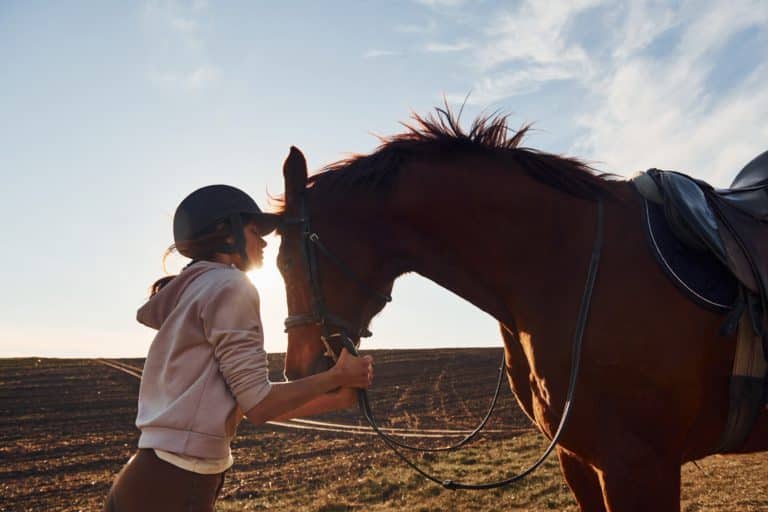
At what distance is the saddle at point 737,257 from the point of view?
8.79 ft

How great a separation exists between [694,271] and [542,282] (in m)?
0.67

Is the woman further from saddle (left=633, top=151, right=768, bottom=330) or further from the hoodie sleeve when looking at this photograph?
saddle (left=633, top=151, right=768, bottom=330)

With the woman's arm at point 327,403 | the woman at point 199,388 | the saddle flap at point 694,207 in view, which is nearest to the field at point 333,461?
the saddle flap at point 694,207

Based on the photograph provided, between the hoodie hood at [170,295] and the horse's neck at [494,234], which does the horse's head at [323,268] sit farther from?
the hoodie hood at [170,295]

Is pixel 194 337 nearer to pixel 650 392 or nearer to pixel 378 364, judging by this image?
pixel 650 392

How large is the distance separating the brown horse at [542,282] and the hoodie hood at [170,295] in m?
0.54

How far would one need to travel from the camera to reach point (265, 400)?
229cm

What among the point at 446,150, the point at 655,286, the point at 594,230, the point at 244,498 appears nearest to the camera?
the point at 655,286

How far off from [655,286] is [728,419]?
2.37 ft

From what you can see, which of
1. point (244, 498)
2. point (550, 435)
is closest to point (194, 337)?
point (550, 435)

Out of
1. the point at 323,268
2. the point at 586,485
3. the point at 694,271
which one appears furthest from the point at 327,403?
the point at 694,271

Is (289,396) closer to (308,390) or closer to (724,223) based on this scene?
(308,390)

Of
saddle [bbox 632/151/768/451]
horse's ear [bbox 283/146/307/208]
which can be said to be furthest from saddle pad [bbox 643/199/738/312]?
horse's ear [bbox 283/146/307/208]

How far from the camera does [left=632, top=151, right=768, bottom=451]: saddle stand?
268 cm
